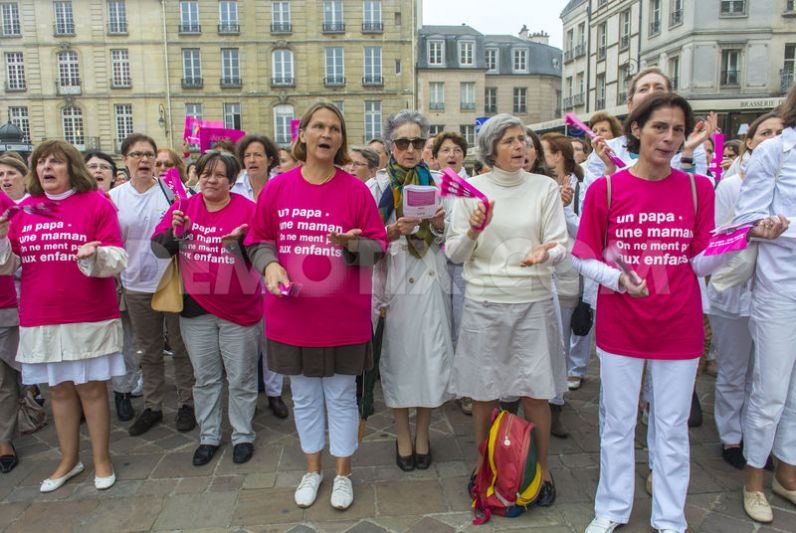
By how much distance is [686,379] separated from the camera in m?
2.92

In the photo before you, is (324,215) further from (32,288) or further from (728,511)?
(728,511)

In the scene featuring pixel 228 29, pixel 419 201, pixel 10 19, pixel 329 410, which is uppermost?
pixel 10 19

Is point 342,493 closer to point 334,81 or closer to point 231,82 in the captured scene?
point 334,81

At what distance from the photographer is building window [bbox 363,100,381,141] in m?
36.5

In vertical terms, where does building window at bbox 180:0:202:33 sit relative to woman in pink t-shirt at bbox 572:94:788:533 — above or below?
above

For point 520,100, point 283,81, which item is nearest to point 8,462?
point 283,81

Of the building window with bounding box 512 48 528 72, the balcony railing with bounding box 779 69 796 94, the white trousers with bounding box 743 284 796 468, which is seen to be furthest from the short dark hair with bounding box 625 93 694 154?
the building window with bounding box 512 48 528 72

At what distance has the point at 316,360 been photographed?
3291 mm

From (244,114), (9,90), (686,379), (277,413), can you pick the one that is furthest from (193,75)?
(686,379)

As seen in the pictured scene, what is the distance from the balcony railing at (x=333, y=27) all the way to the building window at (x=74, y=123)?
16.3 m

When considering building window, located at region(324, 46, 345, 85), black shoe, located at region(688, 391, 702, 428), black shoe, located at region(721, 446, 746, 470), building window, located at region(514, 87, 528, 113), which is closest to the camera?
black shoe, located at region(721, 446, 746, 470)

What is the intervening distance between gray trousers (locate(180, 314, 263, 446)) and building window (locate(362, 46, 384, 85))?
112 ft

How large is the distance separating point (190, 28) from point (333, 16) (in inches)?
350

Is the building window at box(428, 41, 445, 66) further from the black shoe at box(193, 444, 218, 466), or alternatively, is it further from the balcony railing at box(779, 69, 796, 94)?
the black shoe at box(193, 444, 218, 466)
